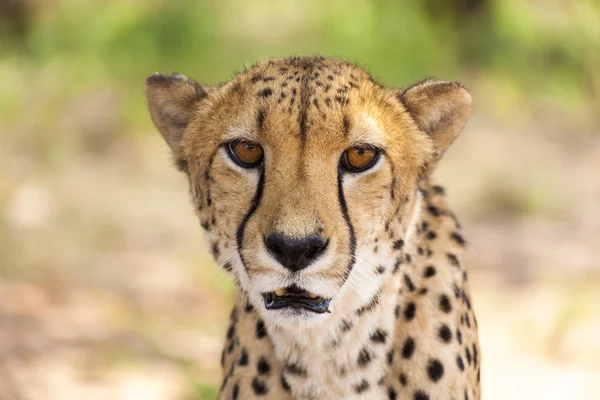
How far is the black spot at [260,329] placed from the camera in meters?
2.46

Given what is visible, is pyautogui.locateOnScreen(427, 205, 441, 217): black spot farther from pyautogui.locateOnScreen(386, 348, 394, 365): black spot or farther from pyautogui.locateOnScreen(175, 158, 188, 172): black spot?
pyautogui.locateOnScreen(175, 158, 188, 172): black spot

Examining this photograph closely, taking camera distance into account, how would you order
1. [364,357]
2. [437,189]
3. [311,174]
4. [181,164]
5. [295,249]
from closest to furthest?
[295,249] < [311,174] < [364,357] < [181,164] < [437,189]

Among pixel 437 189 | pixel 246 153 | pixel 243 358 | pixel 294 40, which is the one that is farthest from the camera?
pixel 294 40

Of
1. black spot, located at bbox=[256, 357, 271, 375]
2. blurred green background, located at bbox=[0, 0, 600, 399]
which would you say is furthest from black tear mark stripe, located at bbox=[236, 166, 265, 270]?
blurred green background, located at bbox=[0, 0, 600, 399]

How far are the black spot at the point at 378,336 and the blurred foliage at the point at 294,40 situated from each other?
13.3 ft

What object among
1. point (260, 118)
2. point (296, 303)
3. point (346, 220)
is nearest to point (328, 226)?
point (346, 220)

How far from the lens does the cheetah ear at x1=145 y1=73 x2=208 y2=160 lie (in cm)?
257

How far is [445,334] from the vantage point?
2.39 m

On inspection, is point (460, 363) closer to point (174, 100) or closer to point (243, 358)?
point (243, 358)

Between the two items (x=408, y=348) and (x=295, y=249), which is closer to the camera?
(x=295, y=249)

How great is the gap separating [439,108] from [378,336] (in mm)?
589

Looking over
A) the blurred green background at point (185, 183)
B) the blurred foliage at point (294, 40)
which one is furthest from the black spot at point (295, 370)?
the blurred foliage at point (294, 40)

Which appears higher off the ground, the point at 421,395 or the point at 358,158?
the point at 358,158

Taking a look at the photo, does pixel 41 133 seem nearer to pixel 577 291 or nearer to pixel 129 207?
pixel 129 207
